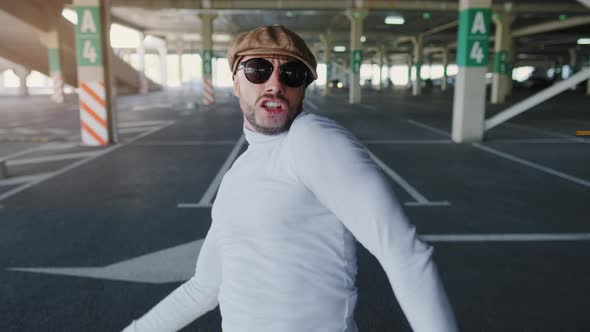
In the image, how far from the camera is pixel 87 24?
11.5m

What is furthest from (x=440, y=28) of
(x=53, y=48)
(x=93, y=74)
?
(x=93, y=74)

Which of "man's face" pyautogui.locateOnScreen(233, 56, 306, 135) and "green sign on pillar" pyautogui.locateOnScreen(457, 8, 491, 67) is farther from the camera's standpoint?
"green sign on pillar" pyautogui.locateOnScreen(457, 8, 491, 67)

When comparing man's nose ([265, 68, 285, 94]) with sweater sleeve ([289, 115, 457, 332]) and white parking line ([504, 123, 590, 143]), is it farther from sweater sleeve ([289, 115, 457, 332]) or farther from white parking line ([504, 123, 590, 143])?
white parking line ([504, 123, 590, 143])

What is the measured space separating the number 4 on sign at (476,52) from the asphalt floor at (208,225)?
6.99 ft

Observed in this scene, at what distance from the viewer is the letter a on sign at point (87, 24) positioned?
1142 centimetres

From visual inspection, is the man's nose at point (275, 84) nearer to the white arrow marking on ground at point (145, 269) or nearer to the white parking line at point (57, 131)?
the white arrow marking on ground at point (145, 269)

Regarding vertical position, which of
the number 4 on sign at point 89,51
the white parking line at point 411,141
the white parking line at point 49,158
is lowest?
the white parking line at point 49,158

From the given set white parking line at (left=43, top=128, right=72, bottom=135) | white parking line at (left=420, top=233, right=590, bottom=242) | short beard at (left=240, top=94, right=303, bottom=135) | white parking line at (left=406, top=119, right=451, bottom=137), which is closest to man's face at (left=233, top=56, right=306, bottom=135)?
short beard at (left=240, top=94, right=303, bottom=135)

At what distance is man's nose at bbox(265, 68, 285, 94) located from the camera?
143 cm

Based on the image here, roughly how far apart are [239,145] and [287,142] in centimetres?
1028

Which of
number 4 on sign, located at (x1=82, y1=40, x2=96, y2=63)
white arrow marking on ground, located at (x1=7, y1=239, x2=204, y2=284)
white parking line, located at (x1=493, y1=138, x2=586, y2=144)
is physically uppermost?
number 4 on sign, located at (x1=82, y1=40, x2=96, y2=63)

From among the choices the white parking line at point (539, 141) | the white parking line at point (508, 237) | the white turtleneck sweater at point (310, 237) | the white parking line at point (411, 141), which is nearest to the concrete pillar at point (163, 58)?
the white parking line at point (411, 141)

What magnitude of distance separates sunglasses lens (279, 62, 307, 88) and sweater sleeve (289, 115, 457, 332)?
1.04 ft

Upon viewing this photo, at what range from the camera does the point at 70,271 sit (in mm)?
4148
